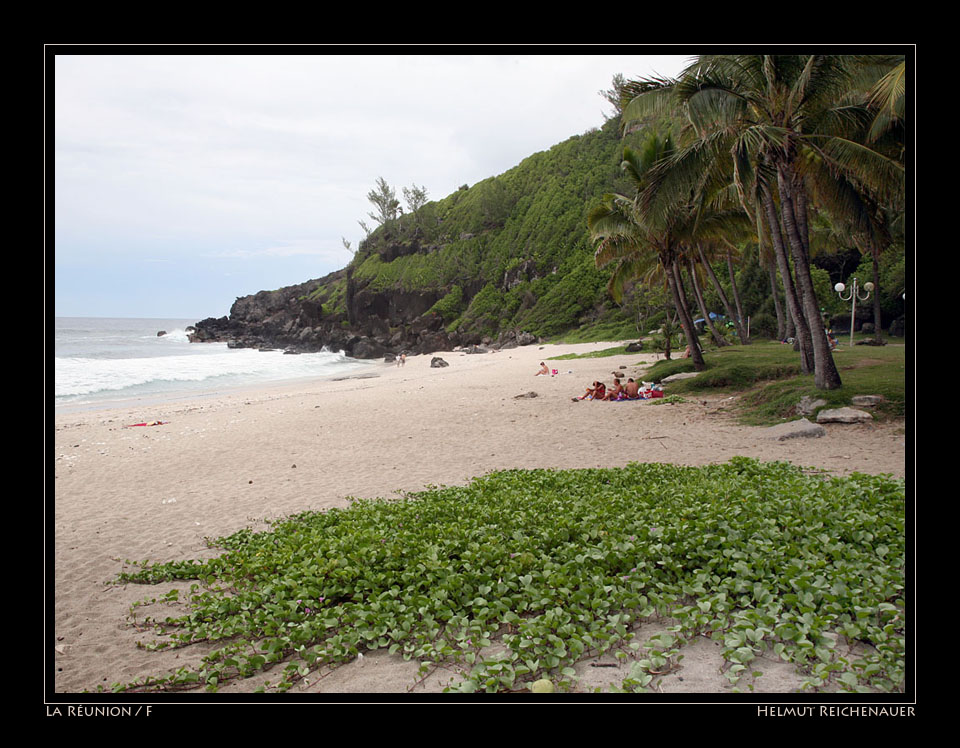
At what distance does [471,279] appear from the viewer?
6312 centimetres

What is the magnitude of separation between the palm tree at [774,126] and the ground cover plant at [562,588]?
6847 mm

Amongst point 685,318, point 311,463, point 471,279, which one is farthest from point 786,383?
point 471,279

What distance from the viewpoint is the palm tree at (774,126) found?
1002 cm

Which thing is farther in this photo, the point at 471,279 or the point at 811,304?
the point at 471,279

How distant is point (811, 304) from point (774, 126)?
347cm

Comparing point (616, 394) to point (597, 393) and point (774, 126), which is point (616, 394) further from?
point (774, 126)

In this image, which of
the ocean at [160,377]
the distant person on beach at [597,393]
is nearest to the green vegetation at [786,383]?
the distant person on beach at [597,393]

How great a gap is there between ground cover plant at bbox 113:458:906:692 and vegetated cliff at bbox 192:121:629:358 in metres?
41.0

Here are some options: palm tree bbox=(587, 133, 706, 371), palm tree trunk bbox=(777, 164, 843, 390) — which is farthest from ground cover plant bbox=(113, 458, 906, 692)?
palm tree bbox=(587, 133, 706, 371)

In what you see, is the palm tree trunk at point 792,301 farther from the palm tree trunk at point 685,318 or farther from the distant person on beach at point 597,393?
the distant person on beach at point 597,393
